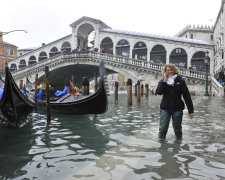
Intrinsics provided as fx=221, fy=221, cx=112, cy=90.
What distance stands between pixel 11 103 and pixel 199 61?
17818 mm

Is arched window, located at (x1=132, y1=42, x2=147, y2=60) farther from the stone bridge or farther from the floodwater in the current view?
the floodwater

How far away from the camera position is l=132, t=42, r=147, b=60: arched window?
69.3 ft

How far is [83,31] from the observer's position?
83.4 feet

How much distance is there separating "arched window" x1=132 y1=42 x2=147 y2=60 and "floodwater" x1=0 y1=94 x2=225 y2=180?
1727cm

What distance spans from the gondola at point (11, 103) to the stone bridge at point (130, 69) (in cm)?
800

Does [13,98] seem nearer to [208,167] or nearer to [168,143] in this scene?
[168,143]

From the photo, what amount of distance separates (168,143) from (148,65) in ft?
44.5

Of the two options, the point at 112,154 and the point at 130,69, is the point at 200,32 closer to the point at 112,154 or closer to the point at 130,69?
the point at 130,69

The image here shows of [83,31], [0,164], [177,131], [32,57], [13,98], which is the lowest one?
[0,164]

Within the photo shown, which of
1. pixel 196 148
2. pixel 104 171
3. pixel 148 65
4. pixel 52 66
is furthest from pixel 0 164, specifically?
pixel 52 66

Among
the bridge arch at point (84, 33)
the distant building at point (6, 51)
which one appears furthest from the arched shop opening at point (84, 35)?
the distant building at point (6, 51)

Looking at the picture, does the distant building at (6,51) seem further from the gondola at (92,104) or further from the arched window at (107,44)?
the gondola at (92,104)

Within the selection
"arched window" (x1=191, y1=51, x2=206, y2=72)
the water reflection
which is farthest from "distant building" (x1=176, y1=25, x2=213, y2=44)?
the water reflection

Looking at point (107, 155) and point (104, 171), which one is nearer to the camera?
point (104, 171)
